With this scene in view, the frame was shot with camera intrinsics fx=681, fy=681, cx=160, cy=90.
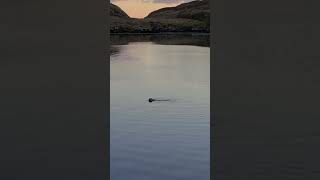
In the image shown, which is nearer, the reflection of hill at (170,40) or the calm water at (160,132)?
the calm water at (160,132)

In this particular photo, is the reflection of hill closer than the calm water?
No

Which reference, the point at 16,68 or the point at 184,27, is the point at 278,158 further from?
the point at 184,27

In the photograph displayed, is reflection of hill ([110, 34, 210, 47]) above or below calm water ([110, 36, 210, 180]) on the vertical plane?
above

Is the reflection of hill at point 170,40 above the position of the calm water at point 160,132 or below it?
above

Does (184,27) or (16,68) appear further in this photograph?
(184,27)

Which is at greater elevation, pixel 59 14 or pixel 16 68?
pixel 59 14

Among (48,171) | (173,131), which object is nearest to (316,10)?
(173,131)

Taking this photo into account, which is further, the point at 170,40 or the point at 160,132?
the point at 170,40

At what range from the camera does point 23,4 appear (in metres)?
74.9

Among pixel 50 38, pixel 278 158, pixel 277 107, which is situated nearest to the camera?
pixel 278 158

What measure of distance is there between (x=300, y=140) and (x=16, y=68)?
76.4 ft

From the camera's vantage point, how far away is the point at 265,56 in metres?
48.9

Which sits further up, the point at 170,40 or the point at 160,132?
the point at 170,40

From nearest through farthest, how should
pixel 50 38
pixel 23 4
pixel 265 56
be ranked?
pixel 265 56 < pixel 50 38 < pixel 23 4
